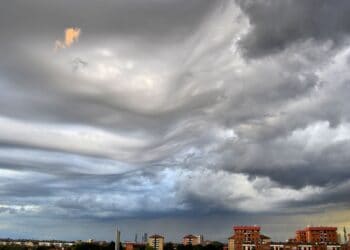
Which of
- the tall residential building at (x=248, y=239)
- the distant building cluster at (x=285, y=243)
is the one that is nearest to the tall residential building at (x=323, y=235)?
the distant building cluster at (x=285, y=243)

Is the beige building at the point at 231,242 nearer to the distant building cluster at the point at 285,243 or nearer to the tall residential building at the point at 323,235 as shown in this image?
the distant building cluster at the point at 285,243

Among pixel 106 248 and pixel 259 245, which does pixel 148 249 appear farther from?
pixel 259 245

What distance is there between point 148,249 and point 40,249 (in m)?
47.4

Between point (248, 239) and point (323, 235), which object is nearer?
point (248, 239)

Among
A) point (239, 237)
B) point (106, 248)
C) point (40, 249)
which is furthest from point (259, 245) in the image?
point (40, 249)

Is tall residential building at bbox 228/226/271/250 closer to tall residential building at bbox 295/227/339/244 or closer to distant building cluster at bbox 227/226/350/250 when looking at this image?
distant building cluster at bbox 227/226/350/250

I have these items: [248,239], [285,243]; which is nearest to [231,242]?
[248,239]

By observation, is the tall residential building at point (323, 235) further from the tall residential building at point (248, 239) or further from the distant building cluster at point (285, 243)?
the tall residential building at point (248, 239)

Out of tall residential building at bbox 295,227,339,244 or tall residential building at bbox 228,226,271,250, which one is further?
tall residential building at bbox 295,227,339,244

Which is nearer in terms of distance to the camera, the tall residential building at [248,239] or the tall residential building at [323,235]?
the tall residential building at [248,239]

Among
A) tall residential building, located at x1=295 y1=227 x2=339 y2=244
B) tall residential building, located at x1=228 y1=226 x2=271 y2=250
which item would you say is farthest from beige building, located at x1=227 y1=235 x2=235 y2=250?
tall residential building, located at x1=295 y1=227 x2=339 y2=244

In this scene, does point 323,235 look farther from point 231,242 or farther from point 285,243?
point 231,242

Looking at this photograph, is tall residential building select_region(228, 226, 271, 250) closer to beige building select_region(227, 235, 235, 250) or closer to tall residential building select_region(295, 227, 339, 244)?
beige building select_region(227, 235, 235, 250)

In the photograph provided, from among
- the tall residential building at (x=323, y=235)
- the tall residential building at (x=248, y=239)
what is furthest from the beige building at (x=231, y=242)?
the tall residential building at (x=323, y=235)
